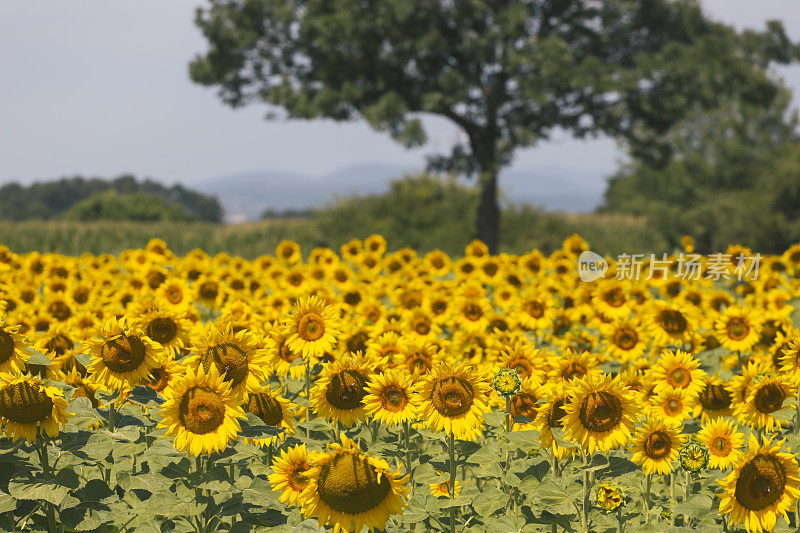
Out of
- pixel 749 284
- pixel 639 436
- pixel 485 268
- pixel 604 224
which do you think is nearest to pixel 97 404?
pixel 639 436

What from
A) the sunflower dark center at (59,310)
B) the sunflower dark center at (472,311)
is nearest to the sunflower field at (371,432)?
the sunflower dark center at (472,311)

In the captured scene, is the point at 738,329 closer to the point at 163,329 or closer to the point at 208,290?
the point at 163,329

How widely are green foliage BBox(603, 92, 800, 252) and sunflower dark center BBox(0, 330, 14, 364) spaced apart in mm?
24972

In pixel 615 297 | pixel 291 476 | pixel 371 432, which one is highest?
pixel 615 297

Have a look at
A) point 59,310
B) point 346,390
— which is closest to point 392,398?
point 346,390

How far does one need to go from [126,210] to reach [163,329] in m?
70.1

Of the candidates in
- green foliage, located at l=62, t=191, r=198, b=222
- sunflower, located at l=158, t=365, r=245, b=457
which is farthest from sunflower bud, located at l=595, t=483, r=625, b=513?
green foliage, located at l=62, t=191, r=198, b=222

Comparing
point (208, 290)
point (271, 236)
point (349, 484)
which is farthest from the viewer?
point (271, 236)

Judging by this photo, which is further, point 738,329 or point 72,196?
point 72,196

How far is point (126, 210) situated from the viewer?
69438 mm

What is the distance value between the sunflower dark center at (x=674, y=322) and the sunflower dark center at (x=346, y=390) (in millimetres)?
3352

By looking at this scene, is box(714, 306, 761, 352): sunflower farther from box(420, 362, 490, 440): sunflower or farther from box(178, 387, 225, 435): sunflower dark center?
box(178, 387, 225, 435): sunflower dark center

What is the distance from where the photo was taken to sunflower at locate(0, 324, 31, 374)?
3.44 metres

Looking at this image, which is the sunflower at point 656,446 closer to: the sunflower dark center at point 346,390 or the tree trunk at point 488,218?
the sunflower dark center at point 346,390
